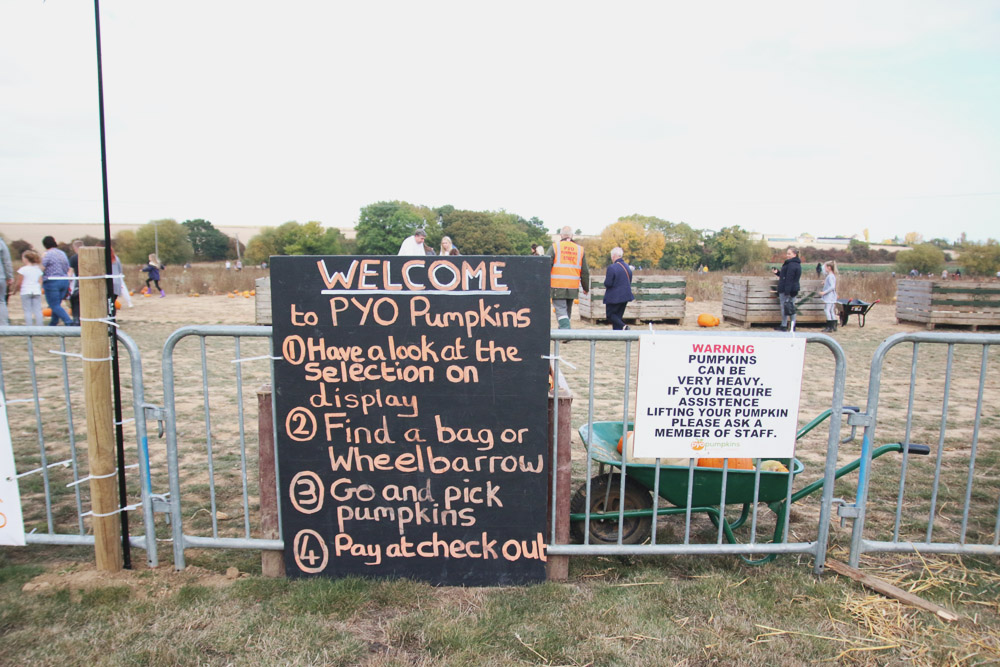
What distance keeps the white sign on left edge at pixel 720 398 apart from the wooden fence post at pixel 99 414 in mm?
2722

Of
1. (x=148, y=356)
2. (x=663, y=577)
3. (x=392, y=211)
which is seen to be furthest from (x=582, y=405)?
(x=392, y=211)

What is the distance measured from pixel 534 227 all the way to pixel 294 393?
124145 mm

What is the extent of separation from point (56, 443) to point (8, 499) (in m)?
2.71

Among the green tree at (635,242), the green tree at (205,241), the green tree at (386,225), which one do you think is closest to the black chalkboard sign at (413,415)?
the green tree at (386,225)

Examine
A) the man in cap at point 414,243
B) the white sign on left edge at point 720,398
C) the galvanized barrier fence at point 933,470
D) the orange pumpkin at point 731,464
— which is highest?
the man in cap at point 414,243

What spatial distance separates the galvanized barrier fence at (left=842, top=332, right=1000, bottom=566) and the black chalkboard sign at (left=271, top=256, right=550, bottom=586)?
177cm

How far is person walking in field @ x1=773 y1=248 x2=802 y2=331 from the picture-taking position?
13549mm

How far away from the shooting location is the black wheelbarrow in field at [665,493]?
3383mm

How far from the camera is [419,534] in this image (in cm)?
320

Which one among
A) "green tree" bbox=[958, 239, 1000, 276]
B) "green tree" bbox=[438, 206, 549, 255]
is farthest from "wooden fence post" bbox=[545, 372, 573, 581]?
"green tree" bbox=[438, 206, 549, 255]

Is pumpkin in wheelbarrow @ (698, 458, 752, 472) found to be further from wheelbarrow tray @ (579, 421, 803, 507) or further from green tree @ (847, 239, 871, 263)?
green tree @ (847, 239, 871, 263)

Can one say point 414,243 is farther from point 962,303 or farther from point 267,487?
point 962,303

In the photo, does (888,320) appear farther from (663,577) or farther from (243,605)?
(243,605)

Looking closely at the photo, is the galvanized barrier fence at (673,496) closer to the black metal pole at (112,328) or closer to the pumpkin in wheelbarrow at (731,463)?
the pumpkin in wheelbarrow at (731,463)
